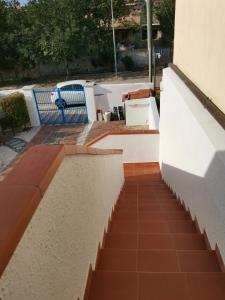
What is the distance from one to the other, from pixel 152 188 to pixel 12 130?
9402mm

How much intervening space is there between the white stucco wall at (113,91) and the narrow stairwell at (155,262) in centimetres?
1116

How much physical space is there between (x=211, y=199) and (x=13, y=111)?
12.7 meters

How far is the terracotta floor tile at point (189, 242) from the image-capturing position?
3629 millimetres

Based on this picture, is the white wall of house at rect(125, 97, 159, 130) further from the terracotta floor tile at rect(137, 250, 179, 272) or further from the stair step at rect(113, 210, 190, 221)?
the terracotta floor tile at rect(137, 250, 179, 272)

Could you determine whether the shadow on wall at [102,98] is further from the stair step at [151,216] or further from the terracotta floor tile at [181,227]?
the terracotta floor tile at [181,227]

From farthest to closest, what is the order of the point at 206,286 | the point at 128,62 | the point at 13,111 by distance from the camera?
the point at 128,62 < the point at 13,111 < the point at 206,286

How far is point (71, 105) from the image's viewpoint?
675 inches

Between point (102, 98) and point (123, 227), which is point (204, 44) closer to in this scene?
point (123, 227)

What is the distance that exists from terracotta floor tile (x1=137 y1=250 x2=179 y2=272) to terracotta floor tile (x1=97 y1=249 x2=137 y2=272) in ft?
0.24

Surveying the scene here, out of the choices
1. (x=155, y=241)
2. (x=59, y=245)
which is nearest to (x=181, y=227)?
(x=155, y=241)

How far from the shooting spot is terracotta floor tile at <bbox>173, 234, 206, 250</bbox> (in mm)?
3629

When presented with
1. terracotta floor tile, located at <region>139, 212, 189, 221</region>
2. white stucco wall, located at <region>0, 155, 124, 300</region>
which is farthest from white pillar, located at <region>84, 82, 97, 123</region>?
white stucco wall, located at <region>0, 155, 124, 300</region>

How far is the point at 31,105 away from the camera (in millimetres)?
15492

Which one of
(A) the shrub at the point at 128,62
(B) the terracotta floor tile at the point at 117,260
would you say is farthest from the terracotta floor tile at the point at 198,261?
(A) the shrub at the point at 128,62
